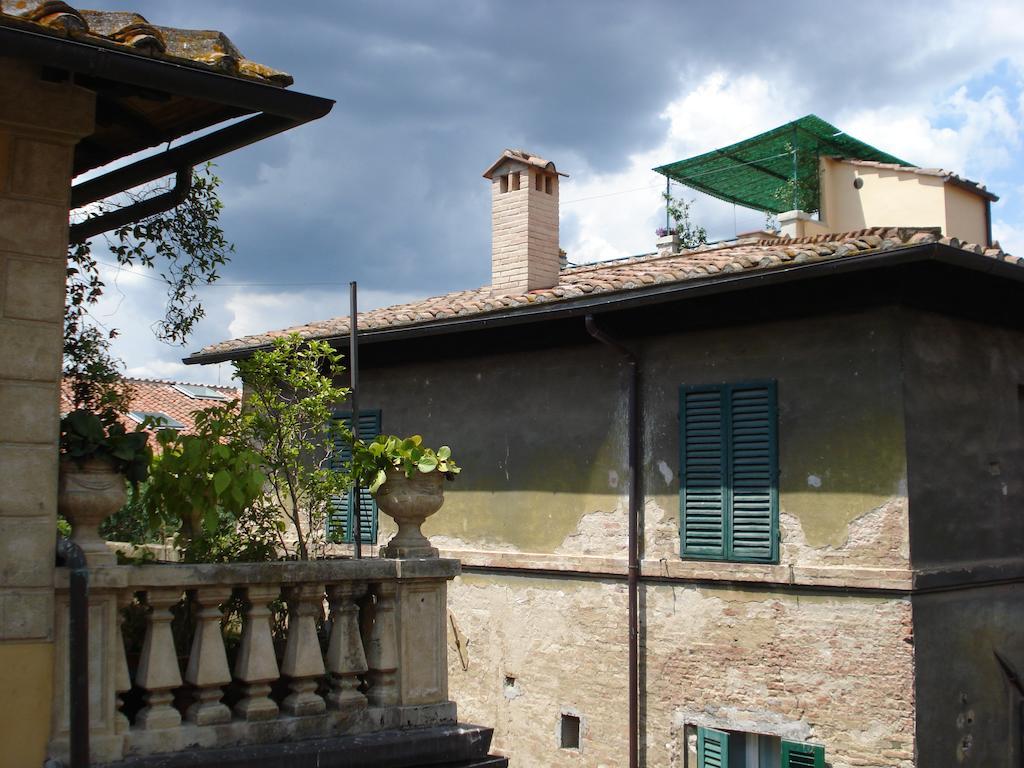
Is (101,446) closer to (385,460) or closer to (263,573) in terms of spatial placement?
(263,573)

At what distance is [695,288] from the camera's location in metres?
9.45

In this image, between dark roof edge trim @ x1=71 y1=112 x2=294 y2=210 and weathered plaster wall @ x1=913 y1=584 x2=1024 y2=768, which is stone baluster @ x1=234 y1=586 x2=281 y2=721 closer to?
dark roof edge trim @ x1=71 y1=112 x2=294 y2=210

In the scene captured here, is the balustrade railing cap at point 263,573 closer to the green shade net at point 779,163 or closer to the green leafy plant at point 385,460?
the green leafy plant at point 385,460

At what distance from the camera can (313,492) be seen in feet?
18.0

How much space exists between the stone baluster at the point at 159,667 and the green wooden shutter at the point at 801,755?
6.33 metres

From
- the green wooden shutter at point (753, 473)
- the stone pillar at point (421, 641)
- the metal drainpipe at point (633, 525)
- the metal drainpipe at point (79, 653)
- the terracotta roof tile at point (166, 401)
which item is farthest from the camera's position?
the terracotta roof tile at point (166, 401)

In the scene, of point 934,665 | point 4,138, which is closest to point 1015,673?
point 934,665

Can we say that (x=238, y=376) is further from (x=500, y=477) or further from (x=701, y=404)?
(x=500, y=477)

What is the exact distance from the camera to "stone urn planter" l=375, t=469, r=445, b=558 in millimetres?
5098

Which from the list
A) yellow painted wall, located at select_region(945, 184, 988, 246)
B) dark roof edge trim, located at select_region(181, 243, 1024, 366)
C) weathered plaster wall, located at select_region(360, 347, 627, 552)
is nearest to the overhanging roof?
dark roof edge trim, located at select_region(181, 243, 1024, 366)

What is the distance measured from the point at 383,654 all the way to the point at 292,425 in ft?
4.00

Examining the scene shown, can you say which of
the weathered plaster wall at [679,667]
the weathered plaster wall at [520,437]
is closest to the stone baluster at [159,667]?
the weathered plaster wall at [679,667]

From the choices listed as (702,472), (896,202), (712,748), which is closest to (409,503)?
(702,472)

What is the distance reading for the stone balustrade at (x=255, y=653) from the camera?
423cm
